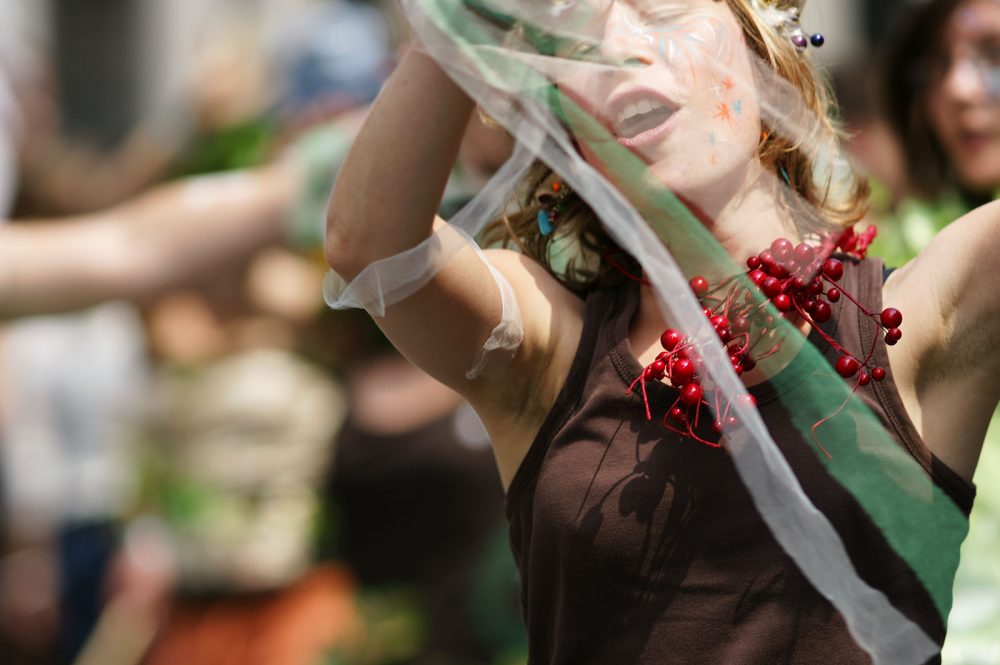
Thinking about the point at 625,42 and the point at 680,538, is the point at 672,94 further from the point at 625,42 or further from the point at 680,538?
the point at 680,538

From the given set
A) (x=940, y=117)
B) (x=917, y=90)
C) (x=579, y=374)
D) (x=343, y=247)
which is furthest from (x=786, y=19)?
(x=917, y=90)

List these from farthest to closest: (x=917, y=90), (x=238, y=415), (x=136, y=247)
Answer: (x=238, y=415) < (x=917, y=90) < (x=136, y=247)

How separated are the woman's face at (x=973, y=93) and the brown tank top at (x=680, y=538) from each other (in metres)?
1.41

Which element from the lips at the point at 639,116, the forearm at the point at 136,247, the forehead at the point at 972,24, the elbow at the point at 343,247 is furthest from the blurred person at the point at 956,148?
the elbow at the point at 343,247

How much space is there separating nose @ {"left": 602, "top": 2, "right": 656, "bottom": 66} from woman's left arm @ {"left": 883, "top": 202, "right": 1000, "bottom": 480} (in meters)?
0.40

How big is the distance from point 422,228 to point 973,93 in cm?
186

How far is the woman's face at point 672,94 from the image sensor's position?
4.93 feet

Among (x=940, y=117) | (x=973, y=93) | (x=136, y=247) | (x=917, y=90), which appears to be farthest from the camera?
(x=917, y=90)

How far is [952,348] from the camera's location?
158cm

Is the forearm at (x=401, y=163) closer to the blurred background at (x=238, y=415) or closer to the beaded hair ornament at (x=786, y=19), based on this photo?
the beaded hair ornament at (x=786, y=19)

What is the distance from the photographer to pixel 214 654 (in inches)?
153

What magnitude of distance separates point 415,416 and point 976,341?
7.33ft

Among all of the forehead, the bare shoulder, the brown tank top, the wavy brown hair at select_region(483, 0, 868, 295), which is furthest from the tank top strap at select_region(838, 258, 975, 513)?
the forehead

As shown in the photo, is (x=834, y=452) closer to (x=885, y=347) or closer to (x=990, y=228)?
(x=885, y=347)
